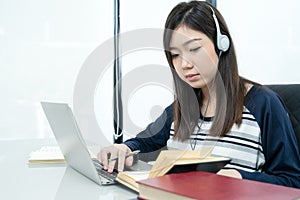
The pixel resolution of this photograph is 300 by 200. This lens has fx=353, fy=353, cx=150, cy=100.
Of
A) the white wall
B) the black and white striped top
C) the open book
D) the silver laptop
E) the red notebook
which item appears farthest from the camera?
the white wall

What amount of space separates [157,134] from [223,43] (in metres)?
0.42

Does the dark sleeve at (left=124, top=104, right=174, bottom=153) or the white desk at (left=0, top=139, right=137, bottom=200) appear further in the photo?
the dark sleeve at (left=124, top=104, right=174, bottom=153)

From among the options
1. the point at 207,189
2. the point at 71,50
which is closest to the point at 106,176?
the point at 207,189

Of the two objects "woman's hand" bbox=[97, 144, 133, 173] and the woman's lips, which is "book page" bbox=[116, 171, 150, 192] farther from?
the woman's lips

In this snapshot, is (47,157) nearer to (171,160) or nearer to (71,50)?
(171,160)

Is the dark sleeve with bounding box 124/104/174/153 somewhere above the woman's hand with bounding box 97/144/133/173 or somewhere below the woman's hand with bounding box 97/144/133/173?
below

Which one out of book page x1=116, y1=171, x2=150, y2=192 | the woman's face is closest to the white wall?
the woman's face

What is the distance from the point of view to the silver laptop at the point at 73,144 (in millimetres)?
736

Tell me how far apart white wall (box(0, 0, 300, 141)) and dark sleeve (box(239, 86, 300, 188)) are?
0.86 metres

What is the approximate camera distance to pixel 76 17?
7.03 feet

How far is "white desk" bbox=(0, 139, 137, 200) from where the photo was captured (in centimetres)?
68

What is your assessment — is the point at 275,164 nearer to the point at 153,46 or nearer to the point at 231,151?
the point at 231,151

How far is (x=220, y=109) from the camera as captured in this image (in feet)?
3.52

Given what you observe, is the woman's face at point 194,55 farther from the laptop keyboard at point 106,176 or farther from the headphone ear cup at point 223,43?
the laptop keyboard at point 106,176
